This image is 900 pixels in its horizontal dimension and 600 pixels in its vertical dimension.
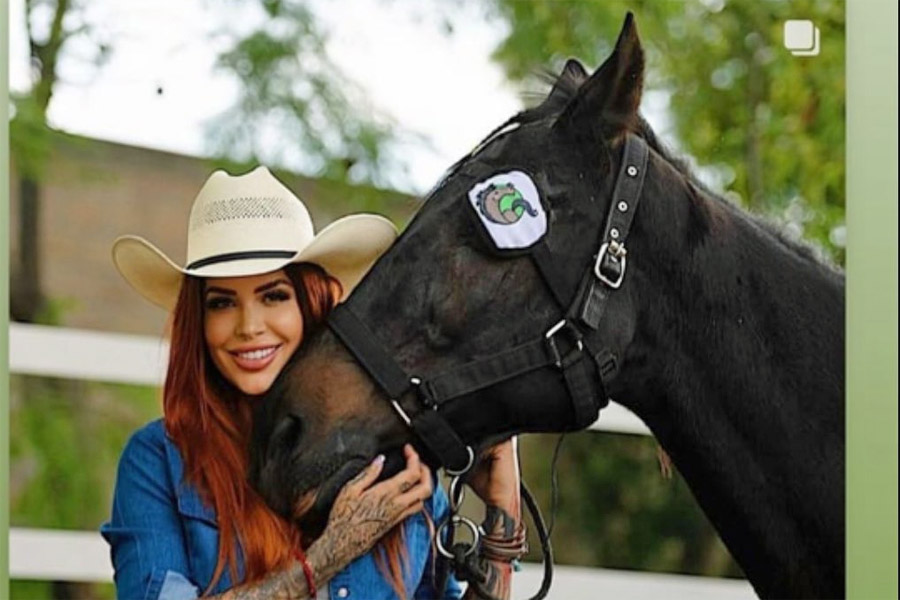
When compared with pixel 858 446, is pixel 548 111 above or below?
above

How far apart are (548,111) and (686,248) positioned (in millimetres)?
278

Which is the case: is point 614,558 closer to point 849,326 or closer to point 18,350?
point 849,326

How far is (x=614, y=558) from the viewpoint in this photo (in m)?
2.02

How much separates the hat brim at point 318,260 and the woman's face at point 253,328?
3cm

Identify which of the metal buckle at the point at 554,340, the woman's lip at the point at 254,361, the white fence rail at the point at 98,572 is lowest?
the white fence rail at the point at 98,572

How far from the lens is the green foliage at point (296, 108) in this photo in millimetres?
2033

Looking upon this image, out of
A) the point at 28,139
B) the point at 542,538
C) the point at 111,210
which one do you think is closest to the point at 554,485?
the point at 542,538

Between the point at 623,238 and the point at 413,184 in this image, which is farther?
the point at 413,184

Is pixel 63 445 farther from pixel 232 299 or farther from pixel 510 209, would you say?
pixel 510 209

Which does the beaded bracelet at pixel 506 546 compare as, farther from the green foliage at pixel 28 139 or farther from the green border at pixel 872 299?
the green foliage at pixel 28 139

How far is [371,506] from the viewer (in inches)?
70.0

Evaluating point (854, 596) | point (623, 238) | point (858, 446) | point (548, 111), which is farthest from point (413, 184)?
point (854, 596)

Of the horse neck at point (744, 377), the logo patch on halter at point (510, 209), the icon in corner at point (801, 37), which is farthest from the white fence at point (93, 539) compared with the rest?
the icon in corner at point (801, 37)

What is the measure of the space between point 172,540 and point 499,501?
1.66 feet
